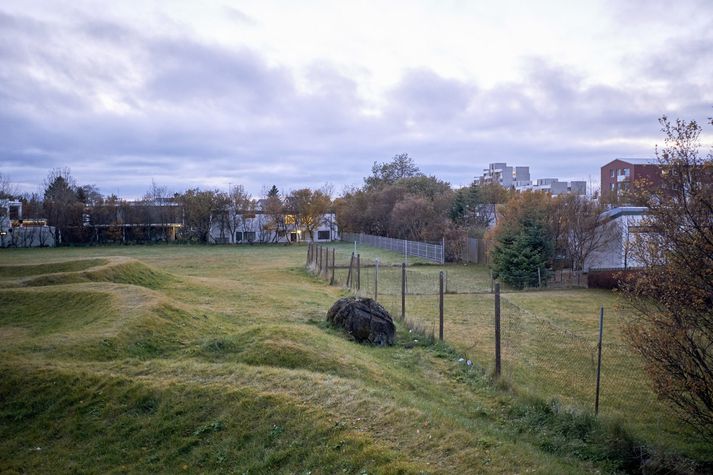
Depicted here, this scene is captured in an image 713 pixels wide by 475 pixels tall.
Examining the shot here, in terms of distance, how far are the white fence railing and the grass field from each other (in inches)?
1182

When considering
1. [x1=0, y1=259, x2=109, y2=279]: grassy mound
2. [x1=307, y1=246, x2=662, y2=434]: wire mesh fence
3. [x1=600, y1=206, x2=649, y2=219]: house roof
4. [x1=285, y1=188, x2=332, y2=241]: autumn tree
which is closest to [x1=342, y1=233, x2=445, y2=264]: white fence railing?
[x1=285, y1=188, x2=332, y2=241]: autumn tree

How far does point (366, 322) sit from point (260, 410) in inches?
218

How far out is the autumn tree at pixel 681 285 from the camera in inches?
276

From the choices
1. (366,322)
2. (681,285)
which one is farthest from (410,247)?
(681,285)

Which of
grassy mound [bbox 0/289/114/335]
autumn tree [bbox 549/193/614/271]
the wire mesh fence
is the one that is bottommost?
the wire mesh fence

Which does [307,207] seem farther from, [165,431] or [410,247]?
[165,431]

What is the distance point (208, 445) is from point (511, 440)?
3835mm

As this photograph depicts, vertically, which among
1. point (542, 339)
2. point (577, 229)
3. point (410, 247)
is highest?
point (577, 229)

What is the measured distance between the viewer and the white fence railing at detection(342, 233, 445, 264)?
4188cm

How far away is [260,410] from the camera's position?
23.8 feet

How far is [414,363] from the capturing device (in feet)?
36.0

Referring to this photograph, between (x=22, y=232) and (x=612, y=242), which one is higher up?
(x=612, y=242)

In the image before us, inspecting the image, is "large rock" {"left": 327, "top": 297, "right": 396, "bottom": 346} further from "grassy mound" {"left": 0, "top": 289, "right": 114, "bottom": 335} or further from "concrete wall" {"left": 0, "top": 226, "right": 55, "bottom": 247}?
"concrete wall" {"left": 0, "top": 226, "right": 55, "bottom": 247}

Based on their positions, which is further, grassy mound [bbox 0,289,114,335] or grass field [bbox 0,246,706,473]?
grassy mound [bbox 0,289,114,335]
